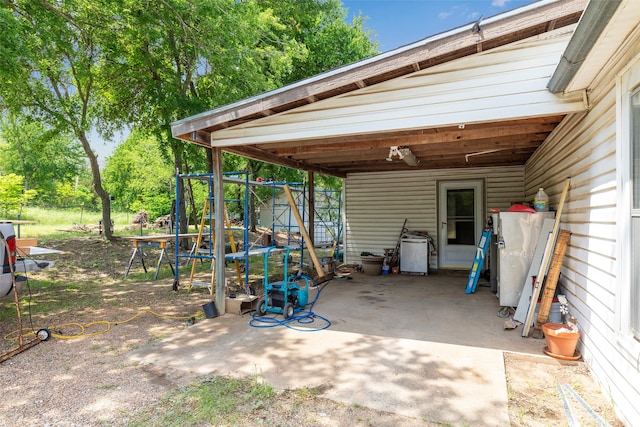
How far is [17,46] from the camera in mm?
5035

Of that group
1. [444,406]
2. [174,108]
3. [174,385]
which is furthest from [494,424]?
[174,108]

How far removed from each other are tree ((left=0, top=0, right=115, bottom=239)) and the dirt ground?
376cm

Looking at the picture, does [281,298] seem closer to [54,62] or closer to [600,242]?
[600,242]

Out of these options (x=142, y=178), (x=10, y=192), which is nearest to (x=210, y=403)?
(x=10, y=192)

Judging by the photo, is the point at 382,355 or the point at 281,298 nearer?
the point at 382,355

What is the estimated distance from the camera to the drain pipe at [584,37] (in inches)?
74.7

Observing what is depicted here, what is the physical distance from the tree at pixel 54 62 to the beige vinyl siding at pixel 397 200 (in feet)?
21.9

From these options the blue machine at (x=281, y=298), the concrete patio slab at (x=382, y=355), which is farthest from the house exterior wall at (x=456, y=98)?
the concrete patio slab at (x=382, y=355)

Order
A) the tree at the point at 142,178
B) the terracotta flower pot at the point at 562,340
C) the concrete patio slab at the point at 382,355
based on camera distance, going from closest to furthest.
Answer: the concrete patio slab at the point at 382,355 → the terracotta flower pot at the point at 562,340 → the tree at the point at 142,178

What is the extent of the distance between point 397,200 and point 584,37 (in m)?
6.54

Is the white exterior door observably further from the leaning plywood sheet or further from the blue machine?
the blue machine

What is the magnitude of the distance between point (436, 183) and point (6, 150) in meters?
31.3

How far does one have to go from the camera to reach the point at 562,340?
3.19 meters

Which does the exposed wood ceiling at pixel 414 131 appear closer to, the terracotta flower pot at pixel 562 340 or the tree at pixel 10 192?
the terracotta flower pot at pixel 562 340
